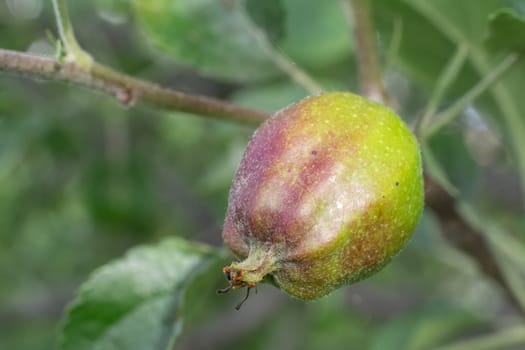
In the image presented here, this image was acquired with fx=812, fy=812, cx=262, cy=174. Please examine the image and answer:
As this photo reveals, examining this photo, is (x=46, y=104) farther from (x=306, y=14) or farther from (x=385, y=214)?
(x=385, y=214)

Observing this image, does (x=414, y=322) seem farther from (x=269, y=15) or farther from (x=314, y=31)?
(x=269, y=15)

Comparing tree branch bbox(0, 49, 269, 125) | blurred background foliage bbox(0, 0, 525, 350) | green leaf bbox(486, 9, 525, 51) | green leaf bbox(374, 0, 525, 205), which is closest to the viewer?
tree branch bbox(0, 49, 269, 125)

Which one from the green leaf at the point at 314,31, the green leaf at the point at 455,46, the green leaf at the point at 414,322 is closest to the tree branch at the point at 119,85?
the green leaf at the point at 455,46

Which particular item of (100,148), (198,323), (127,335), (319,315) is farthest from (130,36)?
(127,335)

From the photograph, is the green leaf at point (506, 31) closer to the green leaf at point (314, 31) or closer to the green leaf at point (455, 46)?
the green leaf at point (455, 46)

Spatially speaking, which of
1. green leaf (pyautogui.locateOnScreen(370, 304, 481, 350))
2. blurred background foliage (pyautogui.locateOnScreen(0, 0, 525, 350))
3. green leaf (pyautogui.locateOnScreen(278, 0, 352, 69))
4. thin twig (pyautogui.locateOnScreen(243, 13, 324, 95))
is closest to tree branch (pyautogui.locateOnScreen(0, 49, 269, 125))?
thin twig (pyautogui.locateOnScreen(243, 13, 324, 95))

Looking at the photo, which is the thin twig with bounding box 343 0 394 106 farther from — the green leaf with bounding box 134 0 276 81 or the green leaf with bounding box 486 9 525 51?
the green leaf with bounding box 134 0 276 81

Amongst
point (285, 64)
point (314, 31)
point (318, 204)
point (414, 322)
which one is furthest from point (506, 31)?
point (414, 322)
